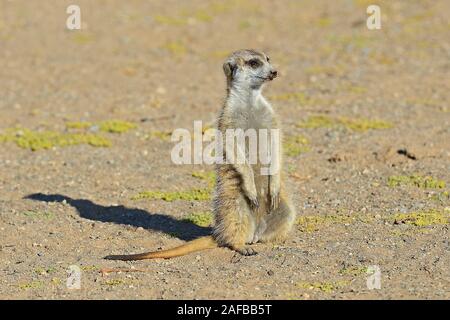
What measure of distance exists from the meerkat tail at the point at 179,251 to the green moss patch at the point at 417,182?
8.10ft

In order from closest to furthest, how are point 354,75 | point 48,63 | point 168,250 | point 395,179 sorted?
point 168,250
point 395,179
point 354,75
point 48,63

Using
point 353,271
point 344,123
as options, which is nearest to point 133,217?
point 353,271

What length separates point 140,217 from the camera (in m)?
7.59

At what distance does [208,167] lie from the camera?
368 inches

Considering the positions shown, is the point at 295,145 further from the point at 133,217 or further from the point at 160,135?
the point at 133,217

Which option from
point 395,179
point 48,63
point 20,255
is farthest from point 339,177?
point 48,63

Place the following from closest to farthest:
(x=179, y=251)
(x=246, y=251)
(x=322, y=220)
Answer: (x=179, y=251)
(x=246, y=251)
(x=322, y=220)

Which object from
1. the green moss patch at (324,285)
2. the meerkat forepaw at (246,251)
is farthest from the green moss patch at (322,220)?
the green moss patch at (324,285)

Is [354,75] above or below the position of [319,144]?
above

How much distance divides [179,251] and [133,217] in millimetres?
1472

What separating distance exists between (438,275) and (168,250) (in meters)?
1.89

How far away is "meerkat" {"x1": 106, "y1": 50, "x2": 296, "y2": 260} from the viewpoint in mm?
6449
